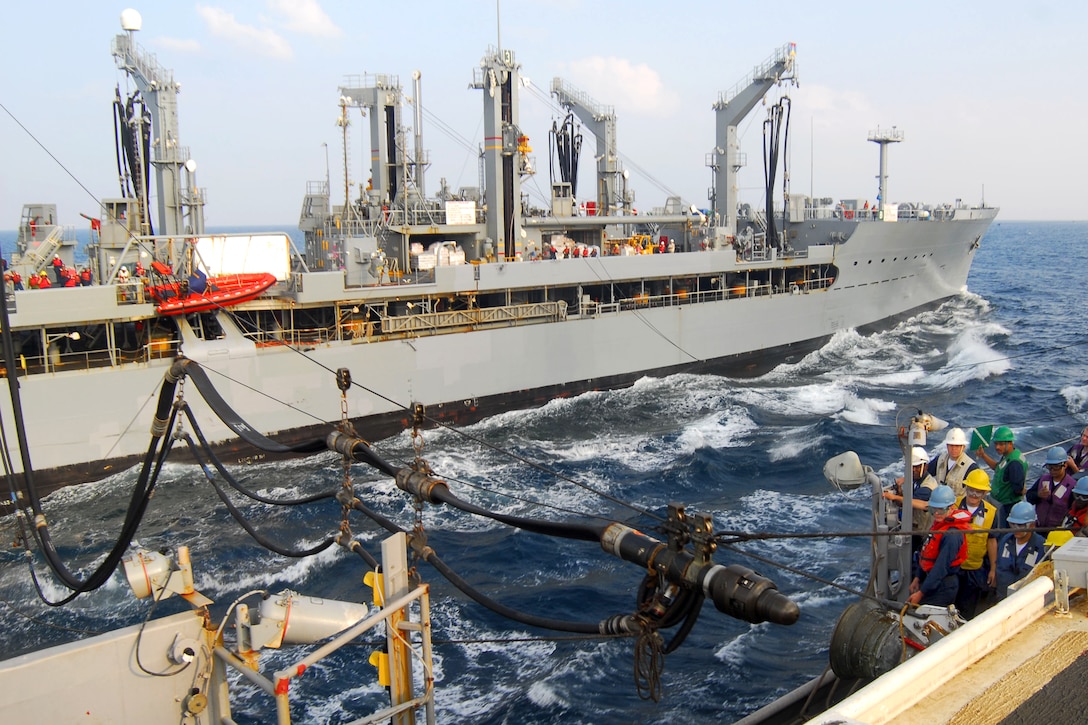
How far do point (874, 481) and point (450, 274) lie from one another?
1414cm

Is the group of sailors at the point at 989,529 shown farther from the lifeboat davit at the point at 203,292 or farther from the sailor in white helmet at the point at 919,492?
the lifeboat davit at the point at 203,292

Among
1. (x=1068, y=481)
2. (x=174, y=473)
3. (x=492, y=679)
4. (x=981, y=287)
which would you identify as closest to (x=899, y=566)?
(x=1068, y=481)

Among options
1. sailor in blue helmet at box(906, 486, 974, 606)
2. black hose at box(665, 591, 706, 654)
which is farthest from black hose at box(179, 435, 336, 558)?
sailor in blue helmet at box(906, 486, 974, 606)

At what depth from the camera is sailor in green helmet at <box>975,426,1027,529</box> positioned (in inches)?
296

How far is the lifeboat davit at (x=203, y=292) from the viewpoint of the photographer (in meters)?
16.8

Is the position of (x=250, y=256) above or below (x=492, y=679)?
above

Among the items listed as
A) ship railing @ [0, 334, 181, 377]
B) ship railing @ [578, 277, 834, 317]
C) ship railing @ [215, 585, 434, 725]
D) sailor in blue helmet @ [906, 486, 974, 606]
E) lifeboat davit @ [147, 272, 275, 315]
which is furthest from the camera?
ship railing @ [578, 277, 834, 317]

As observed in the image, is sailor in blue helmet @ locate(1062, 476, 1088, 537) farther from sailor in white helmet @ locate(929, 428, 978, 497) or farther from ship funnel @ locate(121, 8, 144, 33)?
ship funnel @ locate(121, 8, 144, 33)

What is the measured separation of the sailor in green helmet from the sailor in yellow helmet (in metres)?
0.70

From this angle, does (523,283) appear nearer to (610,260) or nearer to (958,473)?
(610,260)

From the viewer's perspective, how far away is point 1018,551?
22.4 ft

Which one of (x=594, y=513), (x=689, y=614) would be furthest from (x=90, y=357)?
(x=689, y=614)

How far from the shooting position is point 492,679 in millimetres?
9516

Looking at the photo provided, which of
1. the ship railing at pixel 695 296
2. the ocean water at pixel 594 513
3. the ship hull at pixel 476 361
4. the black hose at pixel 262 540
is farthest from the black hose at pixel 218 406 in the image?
the ship railing at pixel 695 296
